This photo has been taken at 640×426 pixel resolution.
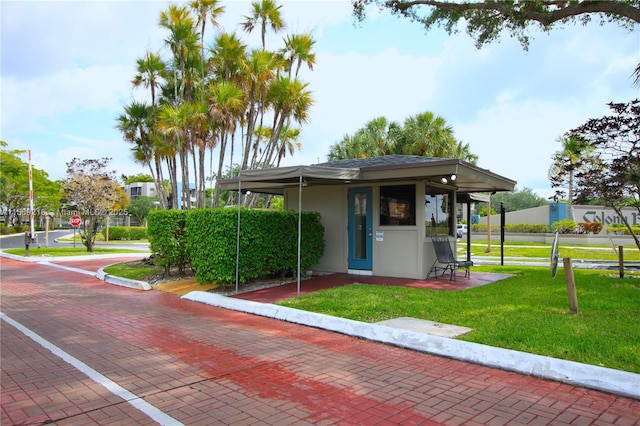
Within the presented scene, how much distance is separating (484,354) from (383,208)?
6.76 meters

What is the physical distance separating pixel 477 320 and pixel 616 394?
257 centimetres

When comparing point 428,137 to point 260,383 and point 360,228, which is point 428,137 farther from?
point 260,383

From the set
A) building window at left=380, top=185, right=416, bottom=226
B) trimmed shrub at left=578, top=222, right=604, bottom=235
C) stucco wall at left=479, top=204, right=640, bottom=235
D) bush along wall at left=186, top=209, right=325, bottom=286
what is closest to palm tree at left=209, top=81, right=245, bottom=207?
bush along wall at left=186, top=209, right=325, bottom=286

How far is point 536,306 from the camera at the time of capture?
7.79 m

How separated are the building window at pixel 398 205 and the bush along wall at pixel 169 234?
5149 millimetres

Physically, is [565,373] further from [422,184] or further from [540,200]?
[540,200]

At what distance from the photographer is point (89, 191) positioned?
25.9 metres

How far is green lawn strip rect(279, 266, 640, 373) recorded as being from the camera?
17.8 feet

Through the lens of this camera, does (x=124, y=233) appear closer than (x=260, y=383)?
No

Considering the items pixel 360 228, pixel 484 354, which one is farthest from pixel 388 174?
pixel 484 354

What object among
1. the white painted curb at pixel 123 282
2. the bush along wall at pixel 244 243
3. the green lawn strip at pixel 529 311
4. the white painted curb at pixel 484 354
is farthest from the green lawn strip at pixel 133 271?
the white painted curb at pixel 484 354

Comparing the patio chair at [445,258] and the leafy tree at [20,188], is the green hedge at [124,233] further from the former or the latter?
the patio chair at [445,258]

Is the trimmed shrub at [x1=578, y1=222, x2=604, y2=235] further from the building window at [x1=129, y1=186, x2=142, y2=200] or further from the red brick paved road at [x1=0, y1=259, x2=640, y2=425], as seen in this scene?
the building window at [x1=129, y1=186, x2=142, y2=200]

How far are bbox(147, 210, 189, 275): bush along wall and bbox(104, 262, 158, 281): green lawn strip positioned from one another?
1356 mm
